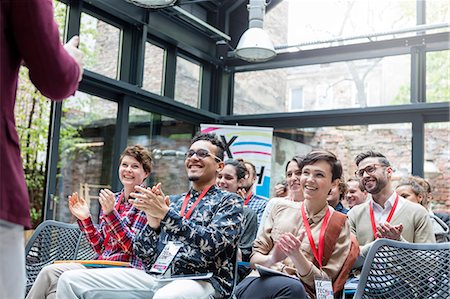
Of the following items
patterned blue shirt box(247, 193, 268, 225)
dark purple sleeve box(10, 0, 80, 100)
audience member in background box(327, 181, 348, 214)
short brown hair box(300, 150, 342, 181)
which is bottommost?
patterned blue shirt box(247, 193, 268, 225)

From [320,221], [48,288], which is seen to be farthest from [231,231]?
[48,288]

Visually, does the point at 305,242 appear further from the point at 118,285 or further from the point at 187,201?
the point at 118,285

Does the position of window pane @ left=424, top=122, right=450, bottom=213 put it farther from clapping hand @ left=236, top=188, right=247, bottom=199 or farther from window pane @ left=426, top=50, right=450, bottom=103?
clapping hand @ left=236, top=188, right=247, bottom=199

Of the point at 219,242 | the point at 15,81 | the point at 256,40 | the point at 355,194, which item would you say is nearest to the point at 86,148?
the point at 256,40

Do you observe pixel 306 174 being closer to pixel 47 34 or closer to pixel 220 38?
pixel 47 34

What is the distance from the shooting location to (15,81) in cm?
120

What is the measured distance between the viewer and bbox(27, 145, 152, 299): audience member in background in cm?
282

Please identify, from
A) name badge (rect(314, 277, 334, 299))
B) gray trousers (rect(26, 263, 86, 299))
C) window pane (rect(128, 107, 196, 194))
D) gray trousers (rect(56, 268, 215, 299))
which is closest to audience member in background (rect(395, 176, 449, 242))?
name badge (rect(314, 277, 334, 299))

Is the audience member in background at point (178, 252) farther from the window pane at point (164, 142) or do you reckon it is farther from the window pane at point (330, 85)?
the window pane at point (330, 85)

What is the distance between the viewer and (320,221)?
101 inches

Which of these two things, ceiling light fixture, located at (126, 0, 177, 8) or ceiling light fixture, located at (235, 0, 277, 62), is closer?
ceiling light fixture, located at (126, 0, 177, 8)

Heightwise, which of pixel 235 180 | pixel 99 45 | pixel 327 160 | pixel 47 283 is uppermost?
pixel 99 45

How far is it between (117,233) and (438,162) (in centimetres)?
426

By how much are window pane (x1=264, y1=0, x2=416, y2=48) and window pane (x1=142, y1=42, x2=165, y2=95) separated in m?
1.54
